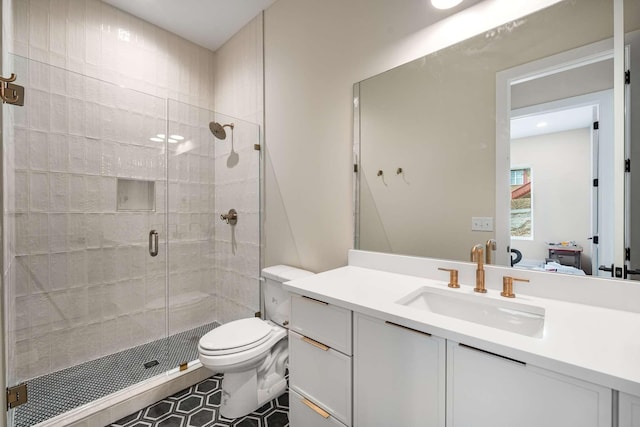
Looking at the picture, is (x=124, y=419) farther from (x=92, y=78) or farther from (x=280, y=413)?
(x=92, y=78)

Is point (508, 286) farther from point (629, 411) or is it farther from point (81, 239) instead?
point (81, 239)

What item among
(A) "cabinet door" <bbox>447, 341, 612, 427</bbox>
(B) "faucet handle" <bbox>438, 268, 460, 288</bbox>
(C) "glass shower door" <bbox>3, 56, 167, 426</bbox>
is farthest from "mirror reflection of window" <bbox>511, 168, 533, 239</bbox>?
(C) "glass shower door" <bbox>3, 56, 167, 426</bbox>

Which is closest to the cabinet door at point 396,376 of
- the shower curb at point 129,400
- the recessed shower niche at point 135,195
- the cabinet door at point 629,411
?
the cabinet door at point 629,411

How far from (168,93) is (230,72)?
0.59 metres

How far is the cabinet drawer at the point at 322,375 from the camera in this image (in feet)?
3.47

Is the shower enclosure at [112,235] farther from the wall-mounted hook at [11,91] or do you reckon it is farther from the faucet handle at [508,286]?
the faucet handle at [508,286]

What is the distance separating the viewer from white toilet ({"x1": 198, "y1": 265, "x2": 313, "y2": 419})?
150 centimetres

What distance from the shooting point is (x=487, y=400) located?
0.74 m

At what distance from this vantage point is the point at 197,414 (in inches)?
63.6

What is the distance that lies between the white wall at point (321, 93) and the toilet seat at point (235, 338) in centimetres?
52

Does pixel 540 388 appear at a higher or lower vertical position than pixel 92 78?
lower

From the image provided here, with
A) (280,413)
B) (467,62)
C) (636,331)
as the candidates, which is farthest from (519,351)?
(280,413)

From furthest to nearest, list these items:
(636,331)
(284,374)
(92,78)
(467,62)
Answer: (92,78) → (284,374) → (467,62) → (636,331)

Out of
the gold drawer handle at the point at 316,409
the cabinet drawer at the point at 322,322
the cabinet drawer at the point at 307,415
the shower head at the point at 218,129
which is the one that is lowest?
the cabinet drawer at the point at 307,415
